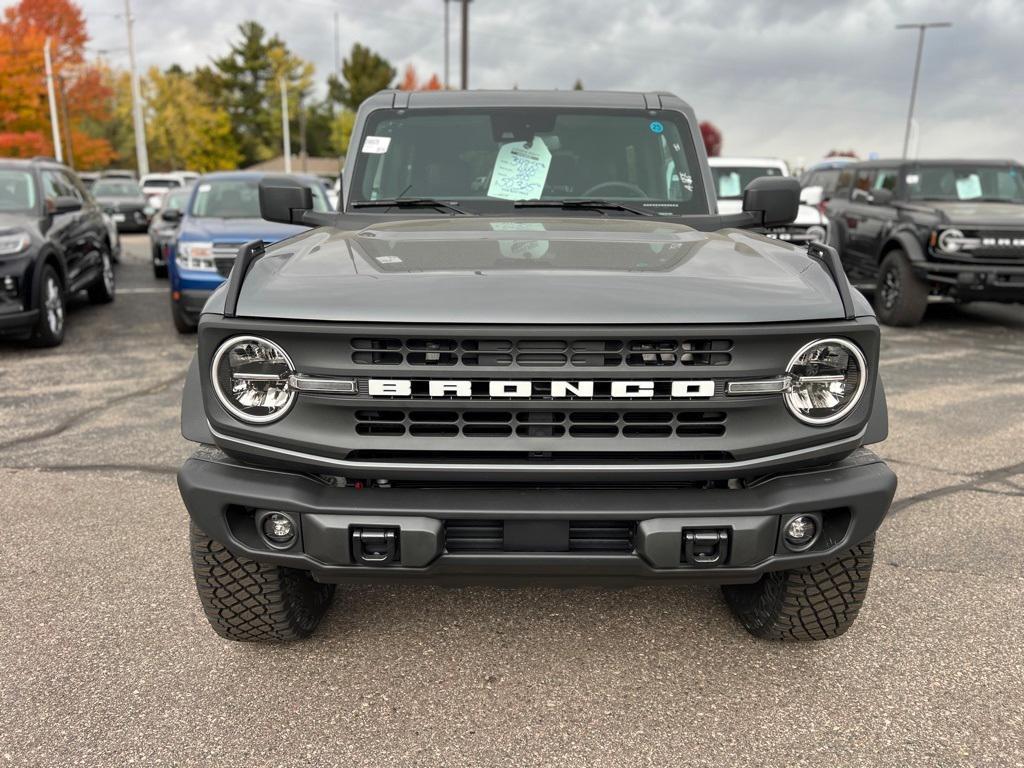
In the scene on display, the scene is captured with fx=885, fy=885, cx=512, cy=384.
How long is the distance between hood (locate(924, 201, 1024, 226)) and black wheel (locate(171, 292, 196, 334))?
26.2 ft

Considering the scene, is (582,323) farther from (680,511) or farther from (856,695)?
(856,695)

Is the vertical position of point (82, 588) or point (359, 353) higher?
point (359, 353)

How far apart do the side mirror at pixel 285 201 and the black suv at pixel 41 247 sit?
A: 510cm

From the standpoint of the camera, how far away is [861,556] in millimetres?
2812

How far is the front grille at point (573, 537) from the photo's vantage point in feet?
7.91

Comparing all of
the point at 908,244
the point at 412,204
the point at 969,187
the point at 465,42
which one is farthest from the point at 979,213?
the point at 465,42

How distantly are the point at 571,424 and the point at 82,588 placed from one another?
229 cm

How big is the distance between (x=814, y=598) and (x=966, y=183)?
923cm

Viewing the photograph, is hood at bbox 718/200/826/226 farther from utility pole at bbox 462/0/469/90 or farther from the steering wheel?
utility pole at bbox 462/0/469/90

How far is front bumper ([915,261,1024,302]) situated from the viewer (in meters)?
9.15

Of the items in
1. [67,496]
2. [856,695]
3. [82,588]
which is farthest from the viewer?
[67,496]

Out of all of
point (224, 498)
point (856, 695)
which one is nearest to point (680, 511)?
point (856, 695)

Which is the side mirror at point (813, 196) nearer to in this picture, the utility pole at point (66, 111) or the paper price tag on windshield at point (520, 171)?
the paper price tag on windshield at point (520, 171)

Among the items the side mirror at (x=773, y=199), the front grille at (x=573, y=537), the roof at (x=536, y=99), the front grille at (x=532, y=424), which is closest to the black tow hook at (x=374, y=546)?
the front grille at (x=573, y=537)
